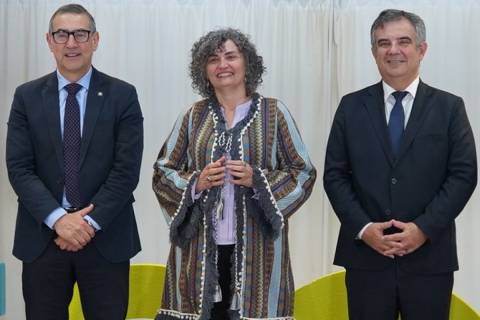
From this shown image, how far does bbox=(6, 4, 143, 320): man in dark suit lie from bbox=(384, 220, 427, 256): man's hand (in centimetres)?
98

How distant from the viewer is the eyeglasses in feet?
9.36

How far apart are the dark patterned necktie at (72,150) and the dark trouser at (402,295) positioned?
1093mm

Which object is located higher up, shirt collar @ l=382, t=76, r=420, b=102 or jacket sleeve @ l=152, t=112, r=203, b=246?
shirt collar @ l=382, t=76, r=420, b=102

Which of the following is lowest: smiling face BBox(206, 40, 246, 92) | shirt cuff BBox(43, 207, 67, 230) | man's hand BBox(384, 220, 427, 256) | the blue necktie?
man's hand BBox(384, 220, 427, 256)

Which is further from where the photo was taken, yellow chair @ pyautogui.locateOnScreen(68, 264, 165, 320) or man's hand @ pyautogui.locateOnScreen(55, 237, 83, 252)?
yellow chair @ pyautogui.locateOnScreen(68, 264, 165, 320)

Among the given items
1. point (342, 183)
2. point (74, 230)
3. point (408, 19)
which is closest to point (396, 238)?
point (342, 183)

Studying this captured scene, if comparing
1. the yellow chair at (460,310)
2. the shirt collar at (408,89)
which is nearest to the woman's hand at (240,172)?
the shirt collar at (408,89)

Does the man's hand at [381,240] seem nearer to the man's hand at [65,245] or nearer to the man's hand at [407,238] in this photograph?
the man's hand at [407,238]

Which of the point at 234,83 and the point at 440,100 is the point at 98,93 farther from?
the point at 440,100

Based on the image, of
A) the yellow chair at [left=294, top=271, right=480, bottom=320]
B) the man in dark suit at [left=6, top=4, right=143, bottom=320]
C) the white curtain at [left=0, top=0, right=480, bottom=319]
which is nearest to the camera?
the man in dark suit at [left=6, top=4, right=143, bottom=320]

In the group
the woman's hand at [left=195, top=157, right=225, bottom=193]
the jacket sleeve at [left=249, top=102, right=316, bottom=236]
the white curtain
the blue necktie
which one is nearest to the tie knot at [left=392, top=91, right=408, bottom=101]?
the blue necktie

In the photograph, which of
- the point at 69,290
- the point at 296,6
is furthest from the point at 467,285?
the point at 69,290

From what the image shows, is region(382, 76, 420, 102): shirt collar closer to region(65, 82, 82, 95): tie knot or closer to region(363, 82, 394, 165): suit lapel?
region(363, 82, 394, 165): suit lapel

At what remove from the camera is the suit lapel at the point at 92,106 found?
2.79 m
